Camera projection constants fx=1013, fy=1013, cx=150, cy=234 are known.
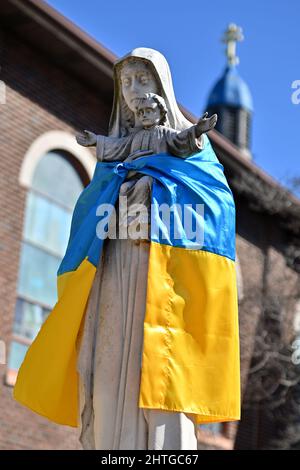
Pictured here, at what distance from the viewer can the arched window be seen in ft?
51.1

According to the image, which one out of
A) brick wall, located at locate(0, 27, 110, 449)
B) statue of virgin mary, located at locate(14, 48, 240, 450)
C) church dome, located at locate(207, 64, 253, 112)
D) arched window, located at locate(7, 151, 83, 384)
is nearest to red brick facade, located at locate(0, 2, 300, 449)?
brick wall, located at locate(0, 27, 110, 449)

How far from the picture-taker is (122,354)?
498cm

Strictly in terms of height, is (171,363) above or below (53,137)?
below

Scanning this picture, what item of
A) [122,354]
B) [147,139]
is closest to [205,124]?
[147,139]

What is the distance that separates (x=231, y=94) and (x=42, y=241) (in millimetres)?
20338

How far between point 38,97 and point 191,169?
1124cm

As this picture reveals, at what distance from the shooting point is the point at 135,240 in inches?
204

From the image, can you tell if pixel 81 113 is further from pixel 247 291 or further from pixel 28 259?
pixel 247 291

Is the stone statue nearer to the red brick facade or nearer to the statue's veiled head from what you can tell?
the statue's veiled head

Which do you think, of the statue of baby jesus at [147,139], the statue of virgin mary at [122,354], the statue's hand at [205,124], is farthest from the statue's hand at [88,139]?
the statue's hand at [205,124]

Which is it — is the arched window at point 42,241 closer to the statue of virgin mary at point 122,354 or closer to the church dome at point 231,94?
the statue of virgin mary at point 122,354

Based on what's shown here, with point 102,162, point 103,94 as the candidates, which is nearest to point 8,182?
point 103,94

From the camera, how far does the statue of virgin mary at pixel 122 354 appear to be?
4855 millimetres

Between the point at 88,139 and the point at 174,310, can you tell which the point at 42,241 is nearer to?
the point at 88,139
